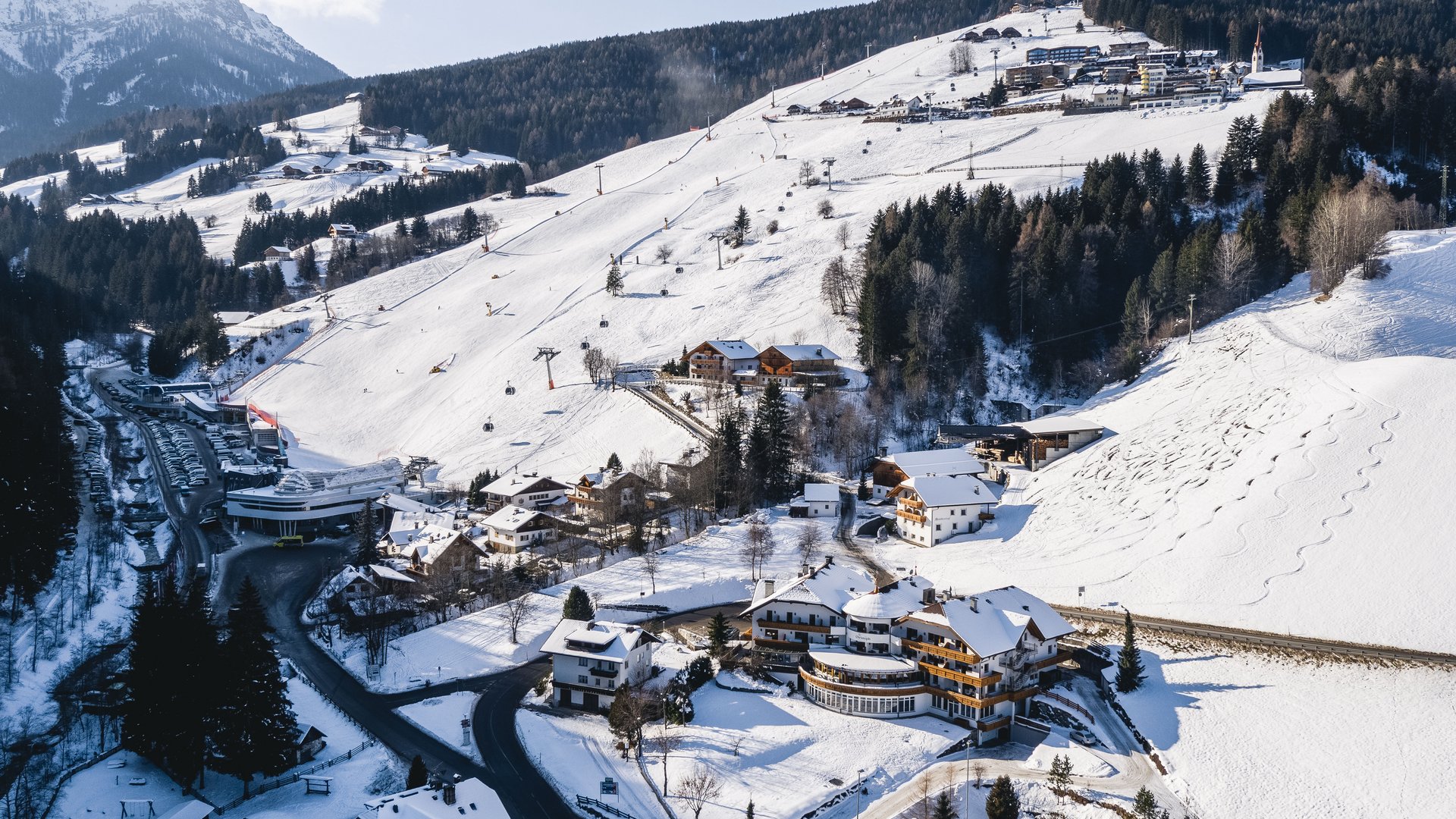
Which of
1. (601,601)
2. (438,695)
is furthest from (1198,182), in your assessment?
(438,695)

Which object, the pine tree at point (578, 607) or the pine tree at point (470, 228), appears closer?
the pine tree at point (578, 607)

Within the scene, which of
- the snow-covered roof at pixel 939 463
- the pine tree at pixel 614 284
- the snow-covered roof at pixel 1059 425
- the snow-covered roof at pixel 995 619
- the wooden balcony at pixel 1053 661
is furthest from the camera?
the pine tree at pixel 614 284

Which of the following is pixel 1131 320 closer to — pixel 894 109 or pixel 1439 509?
pixel 1439 509

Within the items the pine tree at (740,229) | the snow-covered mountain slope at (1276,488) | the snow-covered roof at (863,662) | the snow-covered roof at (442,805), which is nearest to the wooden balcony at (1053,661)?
the snow-covered mountain slope at (1276,488)

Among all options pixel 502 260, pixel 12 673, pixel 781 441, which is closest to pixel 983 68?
pixel 502 260

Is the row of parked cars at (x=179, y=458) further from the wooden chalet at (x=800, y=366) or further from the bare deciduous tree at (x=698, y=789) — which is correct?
the bare deciduous tree at (x=698, y=789)

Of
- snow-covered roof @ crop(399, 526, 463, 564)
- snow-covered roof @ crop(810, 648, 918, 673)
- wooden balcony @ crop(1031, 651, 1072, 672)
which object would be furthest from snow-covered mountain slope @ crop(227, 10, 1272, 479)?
wooden balcony @ crop(1031, 651, 1072, 672)

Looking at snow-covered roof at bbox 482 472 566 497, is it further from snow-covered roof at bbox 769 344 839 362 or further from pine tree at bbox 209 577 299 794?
pine tree at bbox 209 577 299 794
